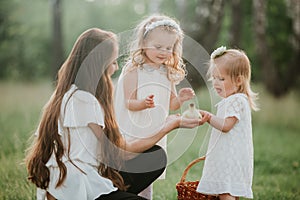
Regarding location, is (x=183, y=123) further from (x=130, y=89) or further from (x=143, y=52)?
(x=143, y=52)

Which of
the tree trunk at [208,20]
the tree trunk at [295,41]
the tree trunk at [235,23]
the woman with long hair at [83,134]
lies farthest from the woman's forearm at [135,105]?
the tree trunk at [235,23]

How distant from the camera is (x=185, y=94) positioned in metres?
3.77

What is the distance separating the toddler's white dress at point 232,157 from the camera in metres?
3.48

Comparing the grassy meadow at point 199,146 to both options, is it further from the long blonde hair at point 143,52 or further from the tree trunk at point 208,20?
the tree trunk at point 208,20

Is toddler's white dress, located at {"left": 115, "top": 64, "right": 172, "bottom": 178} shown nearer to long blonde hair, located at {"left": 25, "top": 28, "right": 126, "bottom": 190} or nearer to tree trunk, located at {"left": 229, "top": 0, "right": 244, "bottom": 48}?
long blonde hair, located at {"left": 25, "top": 28, "right": 126, "bottom": 190}

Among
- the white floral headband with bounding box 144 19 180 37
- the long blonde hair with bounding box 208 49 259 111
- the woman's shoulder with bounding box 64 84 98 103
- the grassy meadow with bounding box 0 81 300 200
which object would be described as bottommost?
the grassy meadow with bounding box 0 81 300 200

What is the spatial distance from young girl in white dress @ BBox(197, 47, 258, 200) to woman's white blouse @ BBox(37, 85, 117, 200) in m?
0.66

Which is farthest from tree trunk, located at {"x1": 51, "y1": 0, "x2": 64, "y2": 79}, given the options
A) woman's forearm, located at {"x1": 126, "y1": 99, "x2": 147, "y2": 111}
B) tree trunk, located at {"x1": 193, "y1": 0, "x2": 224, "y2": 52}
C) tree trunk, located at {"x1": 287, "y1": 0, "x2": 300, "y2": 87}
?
woman's forearm, located at {"x1": 126, "y1": 99, "x2": 147, "y2": 111}

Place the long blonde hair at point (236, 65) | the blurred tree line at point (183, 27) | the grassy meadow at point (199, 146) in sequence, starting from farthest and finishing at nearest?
the blurred tree line at point (183, 27), the grassy meadow at point (199, 146), the long blonde hair at point (236, 65)

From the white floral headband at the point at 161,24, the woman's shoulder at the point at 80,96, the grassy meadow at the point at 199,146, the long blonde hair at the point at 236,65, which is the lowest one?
the grassy meadow at the point at 199,146

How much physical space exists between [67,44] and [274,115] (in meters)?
10.7

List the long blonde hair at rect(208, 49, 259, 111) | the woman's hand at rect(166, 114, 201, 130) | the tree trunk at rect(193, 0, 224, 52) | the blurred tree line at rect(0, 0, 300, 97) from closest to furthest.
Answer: the woman's hand at rect(166, 114, 201, 130) → the long blonde hair at rect(208, 49, 259, 111) → the tree trunk at rect(193, 0, 224, 52) → the blurred tree line at rect(0, 0, 300, 97)

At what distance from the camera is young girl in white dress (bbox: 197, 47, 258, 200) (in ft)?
11.4

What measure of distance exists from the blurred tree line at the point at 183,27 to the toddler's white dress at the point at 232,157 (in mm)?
4351
